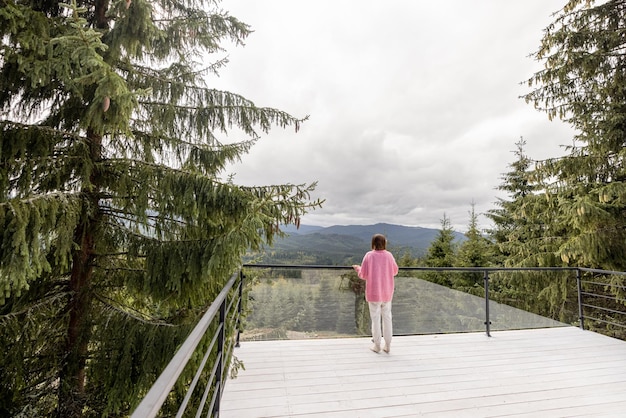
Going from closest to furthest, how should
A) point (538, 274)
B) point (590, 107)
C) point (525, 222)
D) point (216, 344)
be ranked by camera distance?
point (216, 344)
point (590, 107)
point (538, 274)
point (525, 222)

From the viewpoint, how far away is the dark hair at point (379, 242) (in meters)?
3.97

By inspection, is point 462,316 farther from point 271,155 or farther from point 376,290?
point 271,155

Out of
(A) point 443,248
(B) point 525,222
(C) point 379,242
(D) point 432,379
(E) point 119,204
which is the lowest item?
(D) point 432,379

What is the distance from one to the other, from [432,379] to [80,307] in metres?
3.77

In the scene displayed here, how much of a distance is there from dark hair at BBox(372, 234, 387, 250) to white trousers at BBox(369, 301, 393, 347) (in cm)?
72

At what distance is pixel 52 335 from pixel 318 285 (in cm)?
322

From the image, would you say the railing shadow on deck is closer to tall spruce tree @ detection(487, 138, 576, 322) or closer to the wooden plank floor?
the wooden plank floor

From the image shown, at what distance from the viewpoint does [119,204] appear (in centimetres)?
314

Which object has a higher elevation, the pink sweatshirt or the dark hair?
the dark hair

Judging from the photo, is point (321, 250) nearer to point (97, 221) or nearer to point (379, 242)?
point (379, 242)

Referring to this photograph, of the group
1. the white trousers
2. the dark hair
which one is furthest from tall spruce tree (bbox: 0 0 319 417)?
the white trousers

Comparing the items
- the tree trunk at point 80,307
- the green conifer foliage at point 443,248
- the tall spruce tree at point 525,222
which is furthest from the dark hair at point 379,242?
the green conifer foliage at point 443,248

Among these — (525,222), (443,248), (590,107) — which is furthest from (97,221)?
(443,248)

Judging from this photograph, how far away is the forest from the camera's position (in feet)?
7.67
